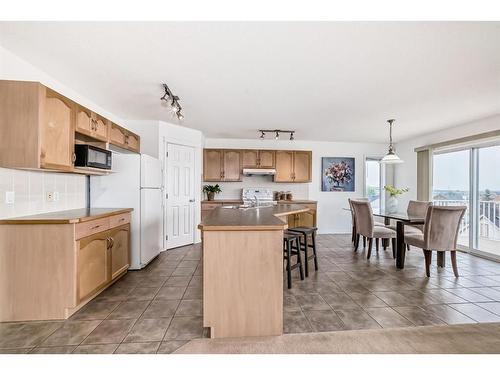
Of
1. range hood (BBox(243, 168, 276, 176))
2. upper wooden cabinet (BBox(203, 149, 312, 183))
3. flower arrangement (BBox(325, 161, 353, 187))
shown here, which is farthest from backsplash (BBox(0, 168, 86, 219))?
flower arrangement (BBox(325, 161, 353, 187))

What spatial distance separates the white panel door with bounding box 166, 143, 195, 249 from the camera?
4.35m

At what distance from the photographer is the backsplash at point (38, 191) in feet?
6.90

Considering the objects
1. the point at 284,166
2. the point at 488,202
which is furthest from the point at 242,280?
the point at 488,202

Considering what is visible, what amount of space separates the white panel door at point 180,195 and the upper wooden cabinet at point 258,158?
50.5 inches

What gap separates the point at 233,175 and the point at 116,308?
3.63 meters

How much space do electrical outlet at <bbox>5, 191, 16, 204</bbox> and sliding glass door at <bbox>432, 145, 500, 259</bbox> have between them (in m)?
6.20

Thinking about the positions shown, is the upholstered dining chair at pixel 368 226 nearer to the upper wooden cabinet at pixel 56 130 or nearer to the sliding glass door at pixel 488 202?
the sliding glass door at pixel 488 202

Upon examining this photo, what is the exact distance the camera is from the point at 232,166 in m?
5.54

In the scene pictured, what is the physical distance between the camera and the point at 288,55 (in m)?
2.09

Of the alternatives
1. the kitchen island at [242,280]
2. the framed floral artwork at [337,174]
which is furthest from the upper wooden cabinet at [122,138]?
the framed floral artwork at [337,174]

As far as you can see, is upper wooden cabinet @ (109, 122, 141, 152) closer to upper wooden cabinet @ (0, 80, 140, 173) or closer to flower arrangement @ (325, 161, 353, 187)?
upper wooden cabinet @ (0, 80, 140, 173)
